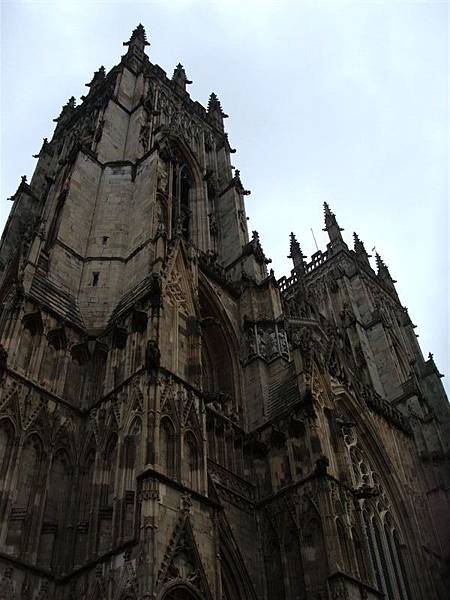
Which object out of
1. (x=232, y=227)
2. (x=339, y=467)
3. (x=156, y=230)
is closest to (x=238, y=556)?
(x=339, y=467)

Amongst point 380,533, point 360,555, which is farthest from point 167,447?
→ point 380,533

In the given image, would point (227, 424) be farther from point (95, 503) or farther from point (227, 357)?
point (95, 503)

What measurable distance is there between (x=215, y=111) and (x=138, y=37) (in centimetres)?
Result: 606

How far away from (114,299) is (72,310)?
1447mm

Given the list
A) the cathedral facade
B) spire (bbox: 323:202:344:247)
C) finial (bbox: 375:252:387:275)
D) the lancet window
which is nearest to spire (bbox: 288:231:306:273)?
spire (bbox: 323:202:344:247)

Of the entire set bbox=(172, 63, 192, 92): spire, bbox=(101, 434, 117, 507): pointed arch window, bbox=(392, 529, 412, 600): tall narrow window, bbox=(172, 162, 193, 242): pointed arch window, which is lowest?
bbox=(101, 434, 117, 507): pointed arch window

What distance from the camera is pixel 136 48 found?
34500mm

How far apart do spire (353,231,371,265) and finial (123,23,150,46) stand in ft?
64.1

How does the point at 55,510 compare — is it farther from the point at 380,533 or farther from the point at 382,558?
the point at 380,533

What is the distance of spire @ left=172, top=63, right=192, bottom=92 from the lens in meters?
37.2

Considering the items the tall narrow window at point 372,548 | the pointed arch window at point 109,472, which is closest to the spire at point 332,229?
the tall narrow window at point 372,548

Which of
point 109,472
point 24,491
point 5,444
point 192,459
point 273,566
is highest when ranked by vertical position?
point 5,444

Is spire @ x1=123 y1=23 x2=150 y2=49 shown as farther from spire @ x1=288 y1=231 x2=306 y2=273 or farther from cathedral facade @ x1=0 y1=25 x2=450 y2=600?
spire @ x1=288 y1=231 x2=306 y2=273

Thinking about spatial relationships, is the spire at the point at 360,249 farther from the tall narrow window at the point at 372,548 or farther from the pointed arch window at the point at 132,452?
the pointed arch window at the point at 132,452
